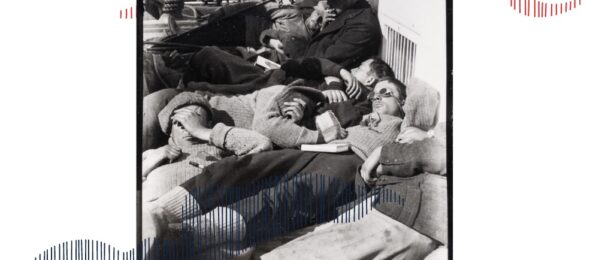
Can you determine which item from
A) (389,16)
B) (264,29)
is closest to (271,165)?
(264,29)

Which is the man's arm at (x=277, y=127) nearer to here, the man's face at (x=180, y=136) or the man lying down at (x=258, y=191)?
the man lying down at (x=258, y=191)

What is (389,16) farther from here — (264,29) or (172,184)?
(172,184)

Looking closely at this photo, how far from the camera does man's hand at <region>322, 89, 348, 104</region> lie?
204 cm

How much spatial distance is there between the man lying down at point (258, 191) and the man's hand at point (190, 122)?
103 millimetres

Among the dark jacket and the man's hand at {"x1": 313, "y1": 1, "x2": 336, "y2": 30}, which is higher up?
the man's hand at {"x1": 313, "y1": 1, "x2": 336, "y2": 30}

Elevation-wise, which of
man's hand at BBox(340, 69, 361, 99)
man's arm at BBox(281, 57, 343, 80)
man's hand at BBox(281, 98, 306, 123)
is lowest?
man's hand at BBox(281, 98, 306, 123)

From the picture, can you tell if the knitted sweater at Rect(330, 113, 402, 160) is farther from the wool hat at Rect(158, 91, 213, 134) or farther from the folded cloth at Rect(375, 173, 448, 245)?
the wool hat at Rect(158, 91, 213, 134)

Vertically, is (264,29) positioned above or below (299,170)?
above

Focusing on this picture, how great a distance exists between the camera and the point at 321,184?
2.02m

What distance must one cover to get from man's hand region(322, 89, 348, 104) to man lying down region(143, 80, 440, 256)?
0.32 feet

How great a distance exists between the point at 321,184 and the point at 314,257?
0.22m

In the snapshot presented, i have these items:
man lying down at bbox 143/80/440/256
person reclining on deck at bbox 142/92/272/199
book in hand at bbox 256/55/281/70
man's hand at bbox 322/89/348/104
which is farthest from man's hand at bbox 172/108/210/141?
man's hand at bbox 322/89/348/104

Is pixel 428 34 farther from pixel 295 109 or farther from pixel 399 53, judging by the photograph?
pixel 295 109
